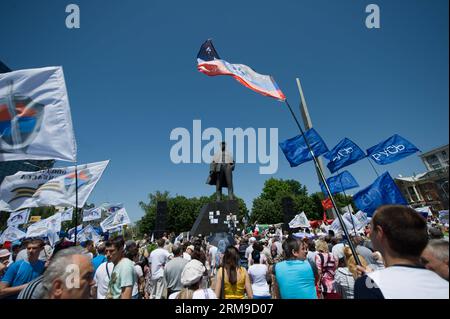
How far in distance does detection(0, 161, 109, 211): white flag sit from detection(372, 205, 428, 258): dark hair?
463 cm

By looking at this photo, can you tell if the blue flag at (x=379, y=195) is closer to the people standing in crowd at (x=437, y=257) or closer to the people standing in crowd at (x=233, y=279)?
the people standing in crowd at (x=233, y=279)

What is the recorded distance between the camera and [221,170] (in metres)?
15.1

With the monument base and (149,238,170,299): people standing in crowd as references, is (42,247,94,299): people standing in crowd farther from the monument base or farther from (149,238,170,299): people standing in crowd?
the monument base

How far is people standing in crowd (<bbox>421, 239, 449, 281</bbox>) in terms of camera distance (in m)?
1.60

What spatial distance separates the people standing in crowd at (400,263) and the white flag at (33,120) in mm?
3810

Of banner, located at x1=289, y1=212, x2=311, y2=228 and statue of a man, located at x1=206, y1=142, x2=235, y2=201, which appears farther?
statue of a man, located at x1=206, y1=142, x2=235, y2=201

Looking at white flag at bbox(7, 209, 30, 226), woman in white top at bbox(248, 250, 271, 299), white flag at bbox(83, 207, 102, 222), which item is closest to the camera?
woman in white top at bbox(248, 250, 271, 299)

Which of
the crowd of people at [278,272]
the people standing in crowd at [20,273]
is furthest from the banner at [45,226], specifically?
the people standing in crowd at [20,273]

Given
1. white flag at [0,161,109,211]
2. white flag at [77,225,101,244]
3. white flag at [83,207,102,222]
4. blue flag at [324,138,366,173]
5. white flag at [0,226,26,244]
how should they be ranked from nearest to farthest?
white flag at [0,161,109,211], blue flag at [324,138,366,173], white flag at [0,226,26,244], white flag at [77,225,101,244], white flag at [83,207,102,222]

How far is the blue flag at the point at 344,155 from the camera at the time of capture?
7.38 metres

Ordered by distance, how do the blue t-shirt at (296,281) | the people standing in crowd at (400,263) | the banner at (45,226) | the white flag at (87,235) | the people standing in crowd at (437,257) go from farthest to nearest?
the white flag at (87,235)
the banner at (45,226)
the blue t-shirt at (296,281)
the people standing in crowd at (437,257)
the people standing in crowd at (400,263)

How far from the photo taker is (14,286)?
3.35m

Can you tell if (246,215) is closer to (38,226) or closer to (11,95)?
(38,226)

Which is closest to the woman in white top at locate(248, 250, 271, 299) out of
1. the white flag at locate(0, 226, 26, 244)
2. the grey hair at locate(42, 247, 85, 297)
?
the grey hair at locate(42, 247, 85, 297)
